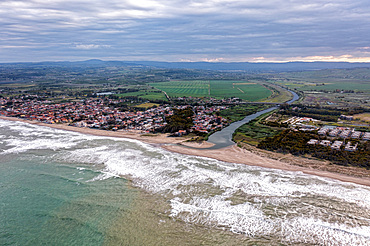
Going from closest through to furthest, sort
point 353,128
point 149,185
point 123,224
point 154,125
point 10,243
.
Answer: point 10,243
point 123,224
point 149,185
point 353,128
point 154,125

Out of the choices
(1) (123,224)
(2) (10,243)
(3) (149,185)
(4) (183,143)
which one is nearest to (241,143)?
(4) (183,143)

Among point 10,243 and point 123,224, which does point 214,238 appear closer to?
point 123,224

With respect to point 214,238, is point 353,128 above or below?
above

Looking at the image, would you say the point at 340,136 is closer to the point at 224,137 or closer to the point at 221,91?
the point at 224,137

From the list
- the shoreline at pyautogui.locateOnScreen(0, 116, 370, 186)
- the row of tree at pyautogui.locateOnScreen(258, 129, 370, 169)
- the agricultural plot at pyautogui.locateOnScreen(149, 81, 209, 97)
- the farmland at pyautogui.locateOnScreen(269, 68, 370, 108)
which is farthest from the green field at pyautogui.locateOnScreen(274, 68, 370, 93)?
the shoreline at pyautogui.locateOnScreen(0, 116, 370, 186)

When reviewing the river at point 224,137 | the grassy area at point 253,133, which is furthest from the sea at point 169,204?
the grassy area at point 253,133

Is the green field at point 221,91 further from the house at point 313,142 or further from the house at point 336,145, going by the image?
the house at point 336,145
